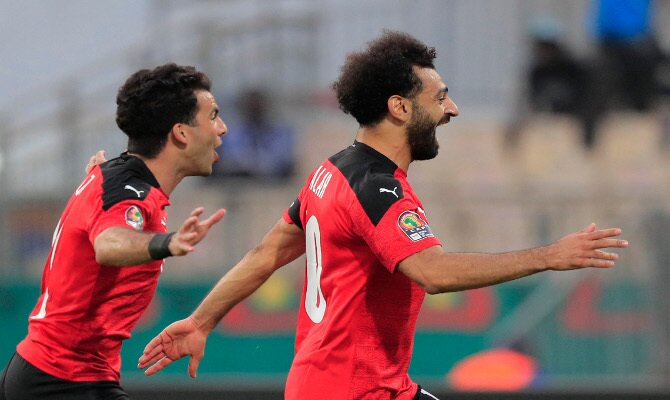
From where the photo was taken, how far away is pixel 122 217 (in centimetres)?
505

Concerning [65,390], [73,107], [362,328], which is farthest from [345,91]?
[73,107]

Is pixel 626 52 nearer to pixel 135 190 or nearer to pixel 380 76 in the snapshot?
pixel 380 76

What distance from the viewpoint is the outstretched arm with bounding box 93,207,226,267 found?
15.3 ft

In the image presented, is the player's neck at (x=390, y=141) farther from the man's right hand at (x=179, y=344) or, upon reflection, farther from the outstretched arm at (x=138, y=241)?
the man's right hand at (x=179, y=344)

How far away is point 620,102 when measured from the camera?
532 inches

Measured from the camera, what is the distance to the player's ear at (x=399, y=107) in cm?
510

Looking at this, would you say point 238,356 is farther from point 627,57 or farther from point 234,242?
point 627,57

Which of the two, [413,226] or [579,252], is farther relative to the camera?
[413,226]

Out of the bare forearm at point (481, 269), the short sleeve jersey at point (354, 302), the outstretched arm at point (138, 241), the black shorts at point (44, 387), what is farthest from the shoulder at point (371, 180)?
the black shorts at point (44, 387)

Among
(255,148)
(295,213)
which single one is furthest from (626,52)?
(295,213)

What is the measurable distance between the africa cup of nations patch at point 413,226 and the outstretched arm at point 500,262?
0.21 ft

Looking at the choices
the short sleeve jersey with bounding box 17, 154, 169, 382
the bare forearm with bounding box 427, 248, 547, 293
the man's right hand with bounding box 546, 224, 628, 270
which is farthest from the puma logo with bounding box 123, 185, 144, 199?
the man's right hand with bounding box 546, 224, 628, 270

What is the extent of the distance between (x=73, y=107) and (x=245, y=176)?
10.0ft

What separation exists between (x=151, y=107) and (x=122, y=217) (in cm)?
77
